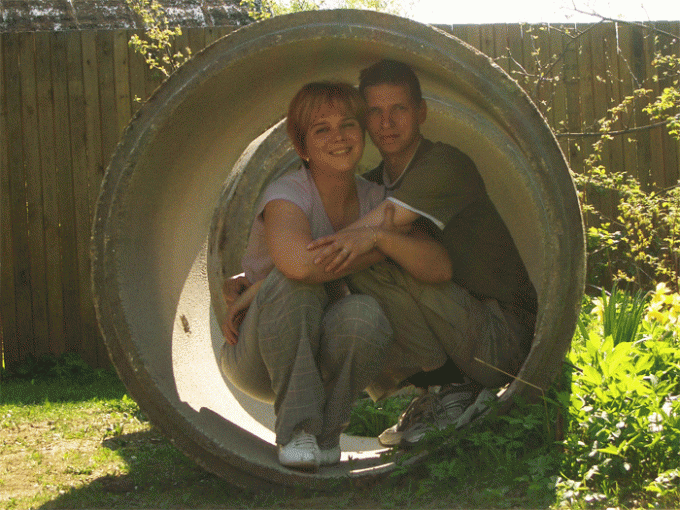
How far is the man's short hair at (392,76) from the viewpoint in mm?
3650

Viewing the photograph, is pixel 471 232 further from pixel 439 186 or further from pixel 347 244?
pixel 347 244

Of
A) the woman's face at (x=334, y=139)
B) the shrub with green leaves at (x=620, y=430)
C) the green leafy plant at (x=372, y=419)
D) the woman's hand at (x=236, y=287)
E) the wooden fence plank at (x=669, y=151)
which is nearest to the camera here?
the shrub with green leaves at (x=620, y=430)

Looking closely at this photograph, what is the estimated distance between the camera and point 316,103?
141 inches

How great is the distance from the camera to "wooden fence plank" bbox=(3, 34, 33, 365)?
5.86 m

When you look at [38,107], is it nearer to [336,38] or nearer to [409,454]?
[336,38]

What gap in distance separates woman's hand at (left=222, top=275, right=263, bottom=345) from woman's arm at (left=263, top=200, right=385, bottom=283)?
0.32 meters

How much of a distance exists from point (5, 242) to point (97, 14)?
11.2ft

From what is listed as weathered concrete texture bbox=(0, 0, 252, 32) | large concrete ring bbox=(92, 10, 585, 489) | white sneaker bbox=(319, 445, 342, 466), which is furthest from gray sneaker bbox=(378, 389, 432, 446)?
weathered concrete texture bbox=(0, 0, 252, 32)

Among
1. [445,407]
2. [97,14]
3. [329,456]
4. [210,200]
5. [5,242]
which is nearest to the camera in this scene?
[329,456]

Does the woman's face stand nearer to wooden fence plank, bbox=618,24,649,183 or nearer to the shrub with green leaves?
the shrub with green leaves

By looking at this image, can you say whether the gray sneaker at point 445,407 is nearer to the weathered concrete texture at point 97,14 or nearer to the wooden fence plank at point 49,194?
the wooden fence plank at point 49,194

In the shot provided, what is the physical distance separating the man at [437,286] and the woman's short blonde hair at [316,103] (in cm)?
7

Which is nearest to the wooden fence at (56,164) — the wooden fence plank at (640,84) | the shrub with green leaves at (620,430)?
the wooden fence plank at (640,84)

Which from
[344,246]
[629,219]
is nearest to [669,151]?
[629,219]
